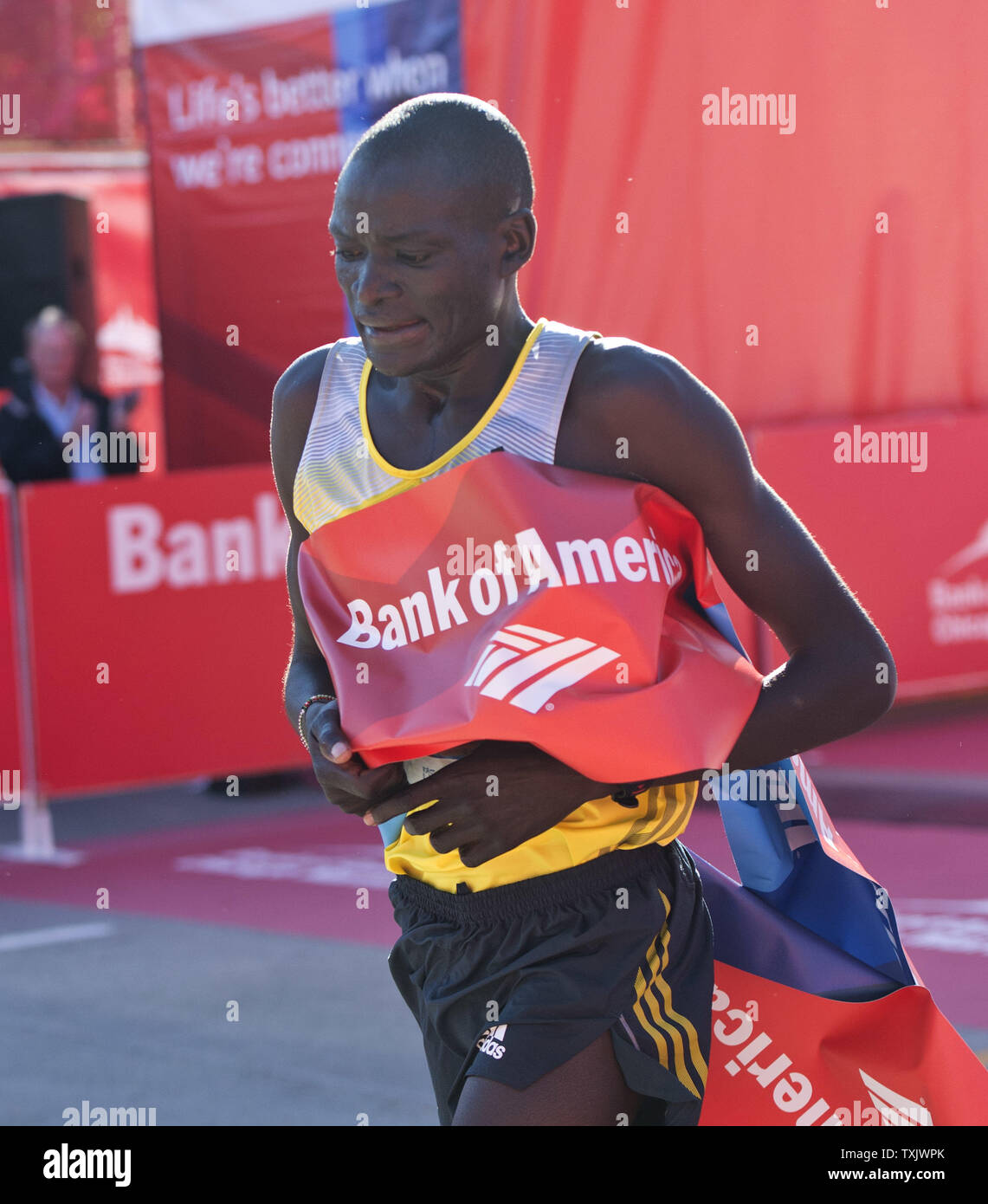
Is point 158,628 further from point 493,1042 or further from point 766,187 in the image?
point 493,1042

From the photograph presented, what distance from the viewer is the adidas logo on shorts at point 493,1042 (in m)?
2.14

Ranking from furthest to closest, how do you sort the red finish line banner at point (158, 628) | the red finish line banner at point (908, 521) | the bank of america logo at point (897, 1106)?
the red finish line banner at point (908, 521) → the red finish line banner at point (158, 628) → the bank of america logo at point (897, 1106)

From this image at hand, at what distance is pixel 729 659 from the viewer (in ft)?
6.96

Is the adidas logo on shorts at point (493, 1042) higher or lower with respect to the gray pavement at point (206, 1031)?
higher

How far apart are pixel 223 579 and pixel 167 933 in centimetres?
226

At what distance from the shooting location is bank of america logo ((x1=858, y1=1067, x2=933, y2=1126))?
7.28ft

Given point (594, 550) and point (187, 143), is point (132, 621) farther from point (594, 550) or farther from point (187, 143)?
point (594, 550)

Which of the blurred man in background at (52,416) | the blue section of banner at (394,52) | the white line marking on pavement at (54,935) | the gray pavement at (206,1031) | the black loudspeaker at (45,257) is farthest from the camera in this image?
the black loudspeaker at (45,257)

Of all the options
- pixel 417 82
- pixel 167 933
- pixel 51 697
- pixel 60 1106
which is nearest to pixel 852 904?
pixel 60 1106

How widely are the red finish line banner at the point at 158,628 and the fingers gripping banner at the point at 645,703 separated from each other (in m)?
5.98

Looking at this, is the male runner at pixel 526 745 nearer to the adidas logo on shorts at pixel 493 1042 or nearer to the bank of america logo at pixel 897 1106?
the adidas logo on shorts at pixel 493 1042

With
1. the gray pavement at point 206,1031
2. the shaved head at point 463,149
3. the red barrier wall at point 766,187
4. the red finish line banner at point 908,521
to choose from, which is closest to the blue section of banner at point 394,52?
A: the red barrier wall at point 766,187

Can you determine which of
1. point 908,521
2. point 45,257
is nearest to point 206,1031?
point 908,521

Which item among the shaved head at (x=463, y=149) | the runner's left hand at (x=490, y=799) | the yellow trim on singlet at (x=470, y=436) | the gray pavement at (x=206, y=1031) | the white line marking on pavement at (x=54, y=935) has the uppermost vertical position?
the shaved head at (x=463, y=149)
